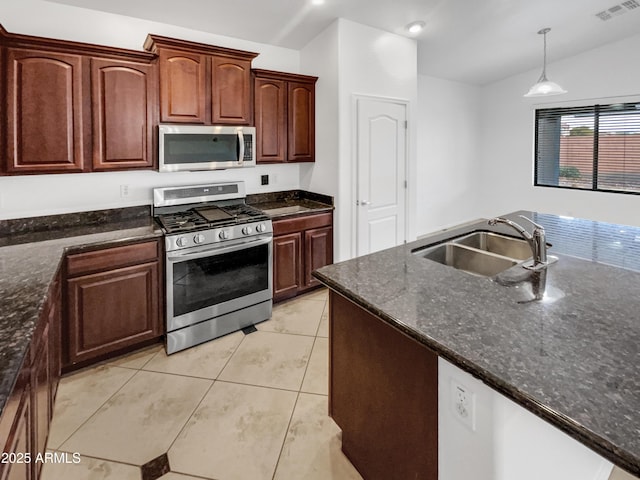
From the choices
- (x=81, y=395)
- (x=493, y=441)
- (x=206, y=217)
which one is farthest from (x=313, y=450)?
(x=206, y=217)

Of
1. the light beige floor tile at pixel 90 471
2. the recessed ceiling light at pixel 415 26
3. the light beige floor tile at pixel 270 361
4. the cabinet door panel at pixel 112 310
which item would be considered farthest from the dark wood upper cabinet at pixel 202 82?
the light beige floor tile at pixel 90 471

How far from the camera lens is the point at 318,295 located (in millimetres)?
3838

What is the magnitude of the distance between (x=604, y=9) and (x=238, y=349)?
16.6 ft

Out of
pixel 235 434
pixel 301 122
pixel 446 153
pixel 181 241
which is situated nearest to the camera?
pixel 235 434

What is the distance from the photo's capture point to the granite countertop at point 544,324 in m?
0.81

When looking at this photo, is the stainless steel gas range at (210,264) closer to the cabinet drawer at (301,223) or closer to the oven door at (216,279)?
the oven door at (216,279)

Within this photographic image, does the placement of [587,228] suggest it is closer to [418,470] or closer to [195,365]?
[418,470]

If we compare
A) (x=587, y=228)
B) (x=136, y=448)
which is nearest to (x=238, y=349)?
(x=136, y=448)

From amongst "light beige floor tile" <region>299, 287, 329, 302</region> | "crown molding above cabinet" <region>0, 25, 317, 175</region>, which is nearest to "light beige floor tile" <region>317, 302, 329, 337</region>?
"light beige floor tile" <region>299, 287, 329, 302</region>

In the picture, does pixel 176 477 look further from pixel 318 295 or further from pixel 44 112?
pixel 44 112

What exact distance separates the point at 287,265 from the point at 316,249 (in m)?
0.37

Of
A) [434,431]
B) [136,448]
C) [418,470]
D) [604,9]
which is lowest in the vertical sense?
[136,448]

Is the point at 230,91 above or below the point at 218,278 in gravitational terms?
above

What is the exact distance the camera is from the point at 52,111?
248 cm
